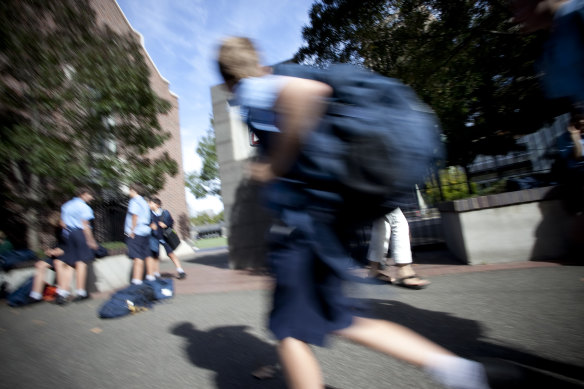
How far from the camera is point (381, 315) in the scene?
279 centimetres

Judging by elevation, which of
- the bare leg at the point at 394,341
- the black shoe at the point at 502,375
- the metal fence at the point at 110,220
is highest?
the metal fence at the point at 110,220

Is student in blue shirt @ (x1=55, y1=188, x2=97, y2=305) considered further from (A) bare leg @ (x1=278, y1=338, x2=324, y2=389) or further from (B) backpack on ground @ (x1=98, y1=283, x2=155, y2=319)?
(A) bare leg @ (x1=278, y1=338, x2=324, y2=389)

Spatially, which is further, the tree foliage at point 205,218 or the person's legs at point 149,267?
the tree foliage at point 205,218

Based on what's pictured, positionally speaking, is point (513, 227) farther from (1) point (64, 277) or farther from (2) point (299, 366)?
(1) point (64, 277)

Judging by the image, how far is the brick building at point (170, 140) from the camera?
14.0 metres

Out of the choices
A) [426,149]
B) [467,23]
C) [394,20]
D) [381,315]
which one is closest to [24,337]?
[381,315]

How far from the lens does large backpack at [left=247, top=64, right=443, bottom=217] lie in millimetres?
1108

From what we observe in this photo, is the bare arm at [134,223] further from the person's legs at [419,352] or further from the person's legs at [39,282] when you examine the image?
the person's legs at [419,352]

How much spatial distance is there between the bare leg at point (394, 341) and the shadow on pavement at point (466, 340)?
17 cm

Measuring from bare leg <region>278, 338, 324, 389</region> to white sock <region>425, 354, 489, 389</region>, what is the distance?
425 millimetres

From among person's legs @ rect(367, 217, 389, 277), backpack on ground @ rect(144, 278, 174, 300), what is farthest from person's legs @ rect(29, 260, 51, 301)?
person's legs @ rect(367, 217, 389, 277)

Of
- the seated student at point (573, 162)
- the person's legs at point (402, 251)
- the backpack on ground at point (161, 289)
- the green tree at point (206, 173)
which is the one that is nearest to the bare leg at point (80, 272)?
the backpack on ground at point (161, 289)

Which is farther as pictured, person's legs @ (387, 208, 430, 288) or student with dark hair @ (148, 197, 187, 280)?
student with dark hair @ (148, 197, 187, 280)

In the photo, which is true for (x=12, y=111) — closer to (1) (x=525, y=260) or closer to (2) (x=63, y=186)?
(2) (x=63, y=186)
